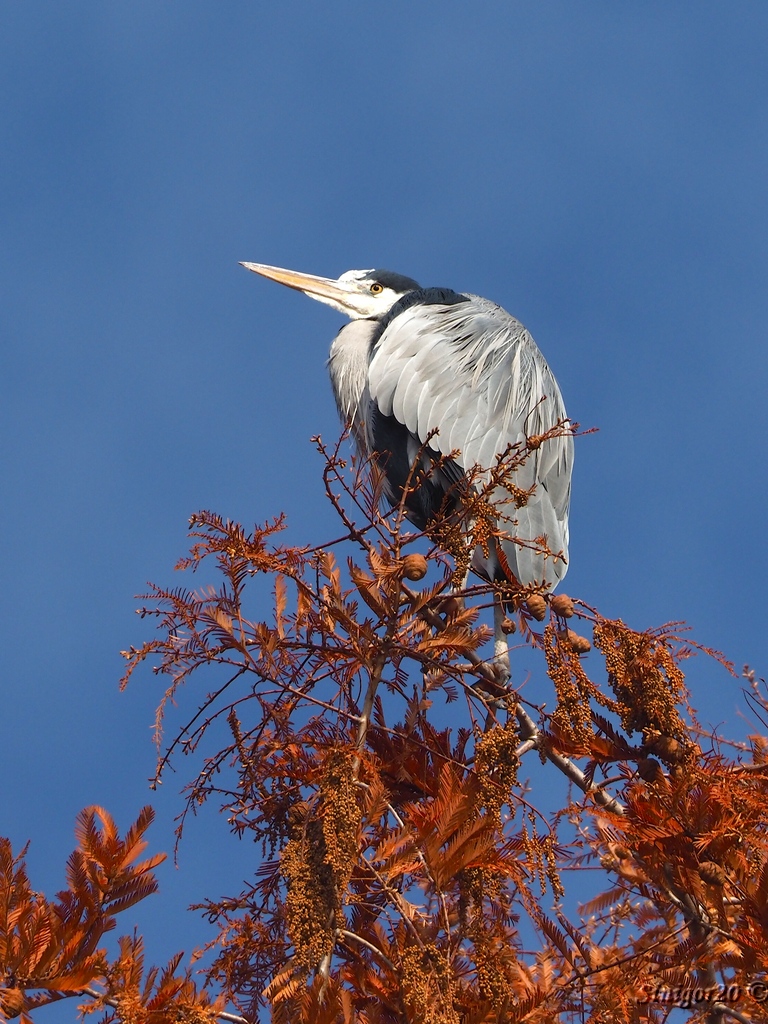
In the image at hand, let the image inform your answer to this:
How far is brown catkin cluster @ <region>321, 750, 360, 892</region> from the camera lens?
1997 millimetres

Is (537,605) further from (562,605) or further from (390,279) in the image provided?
(390,279)

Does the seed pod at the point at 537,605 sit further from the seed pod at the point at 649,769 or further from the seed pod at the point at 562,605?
the seed pod at the point at 649,769

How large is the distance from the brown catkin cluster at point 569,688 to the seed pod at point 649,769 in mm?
206

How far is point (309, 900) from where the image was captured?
1988 mm

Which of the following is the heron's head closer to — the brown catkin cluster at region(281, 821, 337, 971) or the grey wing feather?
the grey wing feather

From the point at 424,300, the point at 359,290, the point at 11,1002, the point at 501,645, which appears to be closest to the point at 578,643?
the point at 501,645

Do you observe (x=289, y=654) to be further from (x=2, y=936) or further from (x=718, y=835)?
(x=718, y=835)

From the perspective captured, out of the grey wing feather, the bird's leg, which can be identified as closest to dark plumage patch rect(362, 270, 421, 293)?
the grey wing feather

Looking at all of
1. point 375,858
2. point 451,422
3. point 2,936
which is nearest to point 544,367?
point 451,422

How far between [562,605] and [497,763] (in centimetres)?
49

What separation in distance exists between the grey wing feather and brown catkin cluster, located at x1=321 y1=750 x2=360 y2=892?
263 cm

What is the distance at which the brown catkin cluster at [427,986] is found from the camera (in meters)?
1.90

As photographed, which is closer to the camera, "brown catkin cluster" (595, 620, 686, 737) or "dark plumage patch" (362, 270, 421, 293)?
"brown catkin cluster" (595, 620, 686, 737)

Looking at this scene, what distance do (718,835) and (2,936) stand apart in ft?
4.64
